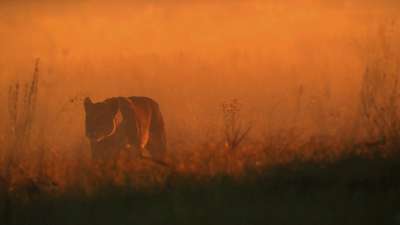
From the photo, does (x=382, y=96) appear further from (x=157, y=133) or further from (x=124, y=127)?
(x=124, y=127)

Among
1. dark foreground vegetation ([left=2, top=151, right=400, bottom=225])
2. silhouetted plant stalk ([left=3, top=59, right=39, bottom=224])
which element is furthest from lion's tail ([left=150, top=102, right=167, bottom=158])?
dark foreground vegetation ([left=2, top=151, right=400, bottom=225])

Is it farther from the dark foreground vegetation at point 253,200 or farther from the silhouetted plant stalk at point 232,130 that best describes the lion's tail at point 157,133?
the dark foreground vegetation at point 253,200

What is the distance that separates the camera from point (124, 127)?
36.6 ft

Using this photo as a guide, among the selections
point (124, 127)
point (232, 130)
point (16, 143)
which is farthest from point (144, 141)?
point (16, 143)

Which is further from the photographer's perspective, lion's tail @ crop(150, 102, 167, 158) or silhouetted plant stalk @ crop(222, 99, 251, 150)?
lion's tail @ crop(150, 102, 167, 158)

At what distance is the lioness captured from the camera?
10.5 m

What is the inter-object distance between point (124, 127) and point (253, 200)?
425 cm

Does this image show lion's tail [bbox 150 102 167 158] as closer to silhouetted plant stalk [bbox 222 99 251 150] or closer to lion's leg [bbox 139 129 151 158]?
lion's leg [bbox 139 129 151 158]

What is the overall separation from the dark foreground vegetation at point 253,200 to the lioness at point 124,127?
230 centimetres

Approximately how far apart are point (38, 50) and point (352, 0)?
674 centimetres

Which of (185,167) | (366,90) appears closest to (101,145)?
(185,167)

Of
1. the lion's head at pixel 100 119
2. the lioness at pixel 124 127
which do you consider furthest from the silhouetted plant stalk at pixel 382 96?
the lion's head at pixel 100 119

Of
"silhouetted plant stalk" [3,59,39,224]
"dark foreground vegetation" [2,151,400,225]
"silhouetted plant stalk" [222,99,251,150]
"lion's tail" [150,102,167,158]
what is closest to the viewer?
"dark foreground vegetation" [2,151,400,225]

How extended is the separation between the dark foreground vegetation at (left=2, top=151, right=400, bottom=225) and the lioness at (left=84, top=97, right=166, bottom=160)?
7.56 ft
